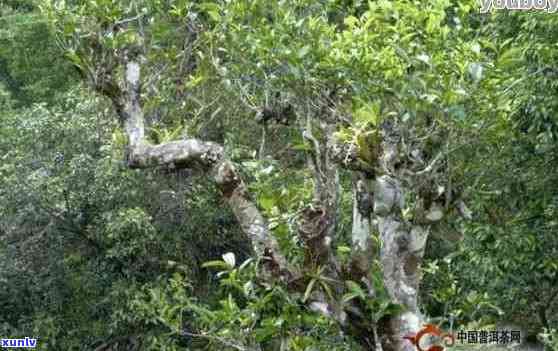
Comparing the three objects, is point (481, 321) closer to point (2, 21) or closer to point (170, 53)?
point (170, 53)

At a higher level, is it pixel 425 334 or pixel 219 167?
pixel 219 167

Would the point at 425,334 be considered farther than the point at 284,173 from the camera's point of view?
No

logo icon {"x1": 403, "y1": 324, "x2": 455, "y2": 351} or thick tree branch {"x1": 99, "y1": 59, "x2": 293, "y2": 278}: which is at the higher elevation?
thick tree branch {"x1": 99, "y1": 59, "x2": 293, "y2": 278}

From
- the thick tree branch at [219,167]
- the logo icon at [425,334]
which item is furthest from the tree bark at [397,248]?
the thick tree branch at [219,167]

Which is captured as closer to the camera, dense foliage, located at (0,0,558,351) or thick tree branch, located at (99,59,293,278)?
dense foliage, located at (0,0,558,351)

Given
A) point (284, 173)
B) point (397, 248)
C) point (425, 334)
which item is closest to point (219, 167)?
point (397, 248)

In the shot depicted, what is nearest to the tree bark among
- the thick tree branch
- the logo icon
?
the logo icon

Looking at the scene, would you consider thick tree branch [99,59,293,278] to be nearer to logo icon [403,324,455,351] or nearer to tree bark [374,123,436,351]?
tree bark [374,123,436,351]

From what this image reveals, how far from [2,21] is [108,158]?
446 centimetres

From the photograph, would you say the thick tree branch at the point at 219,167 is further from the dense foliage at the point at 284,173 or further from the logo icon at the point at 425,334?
the logo icon at the point at 425,334

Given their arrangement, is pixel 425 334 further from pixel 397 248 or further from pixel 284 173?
pixel 284 173

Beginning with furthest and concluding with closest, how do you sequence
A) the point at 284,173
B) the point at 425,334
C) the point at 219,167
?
the point at 284,173
the point at 219,167
the point at 425,334

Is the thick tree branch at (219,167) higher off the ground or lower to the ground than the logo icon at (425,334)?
higher

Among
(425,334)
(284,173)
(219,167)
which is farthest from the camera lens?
(284,173)
